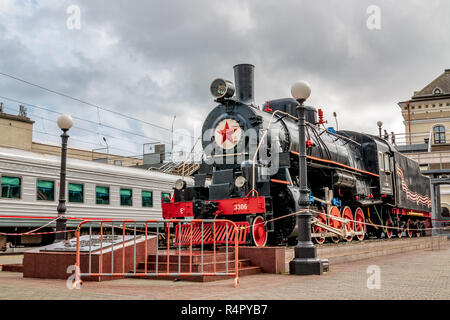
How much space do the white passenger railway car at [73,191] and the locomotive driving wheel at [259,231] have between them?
309 centimetres

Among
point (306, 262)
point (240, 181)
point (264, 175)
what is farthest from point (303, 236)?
point (264, 175)

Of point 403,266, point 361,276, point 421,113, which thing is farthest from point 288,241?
point 421,113

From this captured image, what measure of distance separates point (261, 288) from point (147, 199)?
12685mm

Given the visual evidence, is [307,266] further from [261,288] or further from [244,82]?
[244,82]

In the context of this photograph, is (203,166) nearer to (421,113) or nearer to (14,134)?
(14,134)

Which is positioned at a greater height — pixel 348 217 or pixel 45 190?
pixel 45 190

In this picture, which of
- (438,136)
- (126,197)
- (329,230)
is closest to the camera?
(329,230)

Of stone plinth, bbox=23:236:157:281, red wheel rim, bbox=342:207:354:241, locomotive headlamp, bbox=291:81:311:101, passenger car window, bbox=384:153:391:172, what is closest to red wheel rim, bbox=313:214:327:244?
red wheel rim, bbox=342:207:354:241

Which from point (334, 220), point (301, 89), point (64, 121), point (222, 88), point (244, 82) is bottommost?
point (334, 220)

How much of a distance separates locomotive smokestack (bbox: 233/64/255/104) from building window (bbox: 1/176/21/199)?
24.4 ft

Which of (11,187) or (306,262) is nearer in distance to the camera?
(306,262)

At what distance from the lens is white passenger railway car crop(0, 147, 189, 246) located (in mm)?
14305

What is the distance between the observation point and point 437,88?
5150 cm

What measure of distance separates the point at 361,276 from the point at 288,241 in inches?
159
